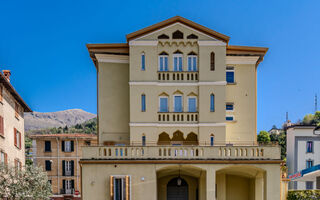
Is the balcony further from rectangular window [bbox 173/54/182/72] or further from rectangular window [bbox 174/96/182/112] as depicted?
rectangular window [bbox 173/54/182/72]

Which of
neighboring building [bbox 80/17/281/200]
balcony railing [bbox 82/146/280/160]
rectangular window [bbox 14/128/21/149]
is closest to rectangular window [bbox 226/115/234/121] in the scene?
neighboring building [bbox 80/17/281/200]

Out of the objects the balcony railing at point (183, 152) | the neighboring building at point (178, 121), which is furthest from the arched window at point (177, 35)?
the balcony railing at point (183, 152)

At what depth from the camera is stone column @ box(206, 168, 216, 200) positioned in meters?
18.7

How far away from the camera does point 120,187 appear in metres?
18.8

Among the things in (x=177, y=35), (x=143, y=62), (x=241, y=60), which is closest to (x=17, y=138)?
(x=143, y=62)

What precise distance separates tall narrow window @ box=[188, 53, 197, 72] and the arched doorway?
24.4ft

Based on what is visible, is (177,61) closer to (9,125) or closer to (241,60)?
(241,60)

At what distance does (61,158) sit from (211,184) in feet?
106

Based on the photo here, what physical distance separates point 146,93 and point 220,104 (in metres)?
4.77

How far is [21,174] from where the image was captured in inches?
815

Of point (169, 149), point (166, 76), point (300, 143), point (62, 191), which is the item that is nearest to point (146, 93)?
point (166, 76)

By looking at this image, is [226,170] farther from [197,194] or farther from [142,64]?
[142,64]

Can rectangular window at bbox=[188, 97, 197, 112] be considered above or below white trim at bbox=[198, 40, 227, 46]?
below

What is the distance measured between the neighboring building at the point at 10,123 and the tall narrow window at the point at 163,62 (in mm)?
10344
